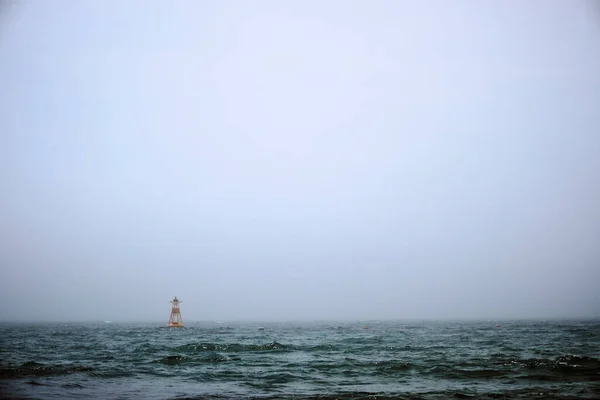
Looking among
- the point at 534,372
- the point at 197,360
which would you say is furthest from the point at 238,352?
the point at 534,372

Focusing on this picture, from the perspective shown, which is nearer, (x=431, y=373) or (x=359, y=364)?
(x=431, y=373)

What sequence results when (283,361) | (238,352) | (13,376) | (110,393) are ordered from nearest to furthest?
(110,393)
(13,376)
(283,361)
(238,352)

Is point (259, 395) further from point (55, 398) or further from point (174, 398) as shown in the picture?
point (55, 398)

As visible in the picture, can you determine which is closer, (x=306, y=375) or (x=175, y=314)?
(x=306, y=375)

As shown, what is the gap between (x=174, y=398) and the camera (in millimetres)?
16938

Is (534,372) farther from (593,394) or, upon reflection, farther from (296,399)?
(296,399)

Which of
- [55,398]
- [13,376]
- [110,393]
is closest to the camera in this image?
[55,398]

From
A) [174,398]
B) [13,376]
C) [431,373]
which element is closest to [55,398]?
[174,398]

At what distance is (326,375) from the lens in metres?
23.1

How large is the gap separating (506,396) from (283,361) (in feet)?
54.4

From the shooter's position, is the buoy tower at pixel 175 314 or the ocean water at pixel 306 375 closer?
the ocean water at pixel 306 375

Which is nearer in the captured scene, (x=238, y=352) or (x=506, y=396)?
(x=506, y=396)

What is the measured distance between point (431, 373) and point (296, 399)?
33.0 feet

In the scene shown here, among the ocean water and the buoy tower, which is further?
the buoy tower
